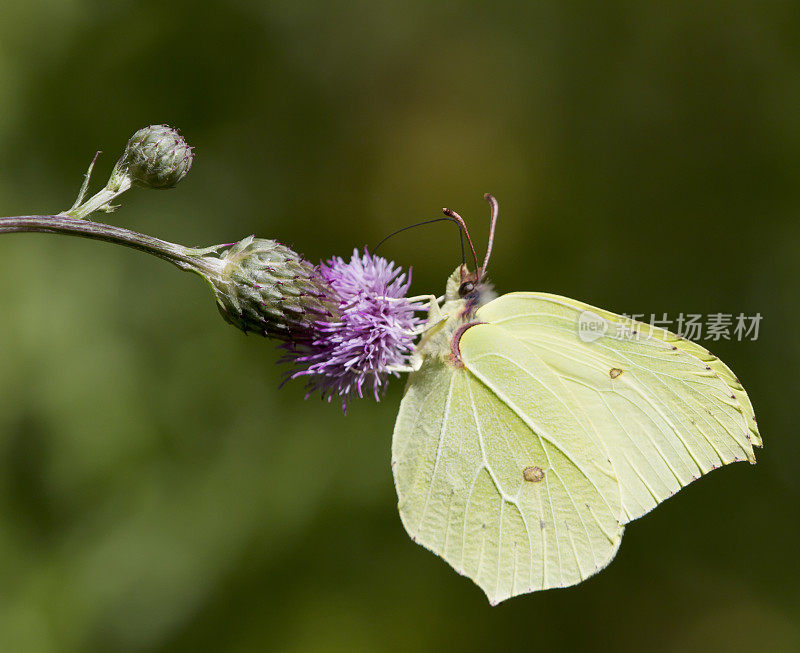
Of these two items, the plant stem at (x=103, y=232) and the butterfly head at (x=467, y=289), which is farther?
the butterfly head at (x=467, y=289)

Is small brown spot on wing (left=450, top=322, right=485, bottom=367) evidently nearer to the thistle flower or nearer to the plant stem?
the thistle flower

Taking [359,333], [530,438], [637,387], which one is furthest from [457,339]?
[637,387]

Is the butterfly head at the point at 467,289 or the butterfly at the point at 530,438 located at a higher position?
the butterfly head at the point at 467,289

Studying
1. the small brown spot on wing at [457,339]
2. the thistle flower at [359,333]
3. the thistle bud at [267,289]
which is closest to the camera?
the thistle bud at [267,289]

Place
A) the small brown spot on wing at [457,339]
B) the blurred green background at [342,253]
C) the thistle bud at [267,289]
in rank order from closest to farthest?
the thistle bud at [267,289] → the small brown spot on wing at [457,339] → the blurred green background at [342,253]

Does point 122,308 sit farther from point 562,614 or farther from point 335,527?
point 562,614

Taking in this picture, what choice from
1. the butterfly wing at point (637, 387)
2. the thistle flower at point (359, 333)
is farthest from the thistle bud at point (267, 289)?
the butterfly wing at point (637, 387)

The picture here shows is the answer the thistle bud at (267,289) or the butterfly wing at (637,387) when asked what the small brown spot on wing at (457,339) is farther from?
the thistle bud at (267,289)
